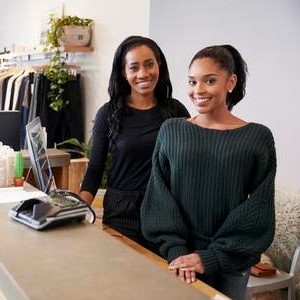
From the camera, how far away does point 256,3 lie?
2451 millimetres

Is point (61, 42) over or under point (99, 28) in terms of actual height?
under

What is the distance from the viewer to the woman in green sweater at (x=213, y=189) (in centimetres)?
122

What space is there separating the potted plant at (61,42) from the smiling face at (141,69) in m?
2.56

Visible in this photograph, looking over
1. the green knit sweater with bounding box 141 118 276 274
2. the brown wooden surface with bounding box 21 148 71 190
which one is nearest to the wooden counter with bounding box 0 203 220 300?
the green knit sweater with bounding box 141 118 276 274

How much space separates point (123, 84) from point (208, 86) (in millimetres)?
490

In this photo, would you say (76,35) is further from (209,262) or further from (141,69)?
(209,262)

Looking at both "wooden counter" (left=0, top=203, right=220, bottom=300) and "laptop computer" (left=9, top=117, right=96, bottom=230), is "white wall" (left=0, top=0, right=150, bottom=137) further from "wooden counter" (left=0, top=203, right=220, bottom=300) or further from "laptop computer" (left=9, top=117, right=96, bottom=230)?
"wooden counter" (left=0, top=203, right=220, bottom=300)

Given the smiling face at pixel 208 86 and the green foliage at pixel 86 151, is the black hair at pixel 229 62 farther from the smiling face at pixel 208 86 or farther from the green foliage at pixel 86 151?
the green foliage at pixel 86 151

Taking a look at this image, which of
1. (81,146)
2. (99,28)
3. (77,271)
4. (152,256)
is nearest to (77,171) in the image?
(81,146)

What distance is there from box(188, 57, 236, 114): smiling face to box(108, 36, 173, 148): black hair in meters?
0.37

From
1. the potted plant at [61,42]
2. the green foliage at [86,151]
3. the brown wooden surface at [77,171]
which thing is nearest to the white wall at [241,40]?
the potted plant at [61,42]

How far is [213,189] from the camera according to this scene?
4.06 ft

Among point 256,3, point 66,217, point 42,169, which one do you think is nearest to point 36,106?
point 256,3

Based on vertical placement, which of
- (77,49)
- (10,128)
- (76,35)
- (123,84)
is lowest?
(10,128)
